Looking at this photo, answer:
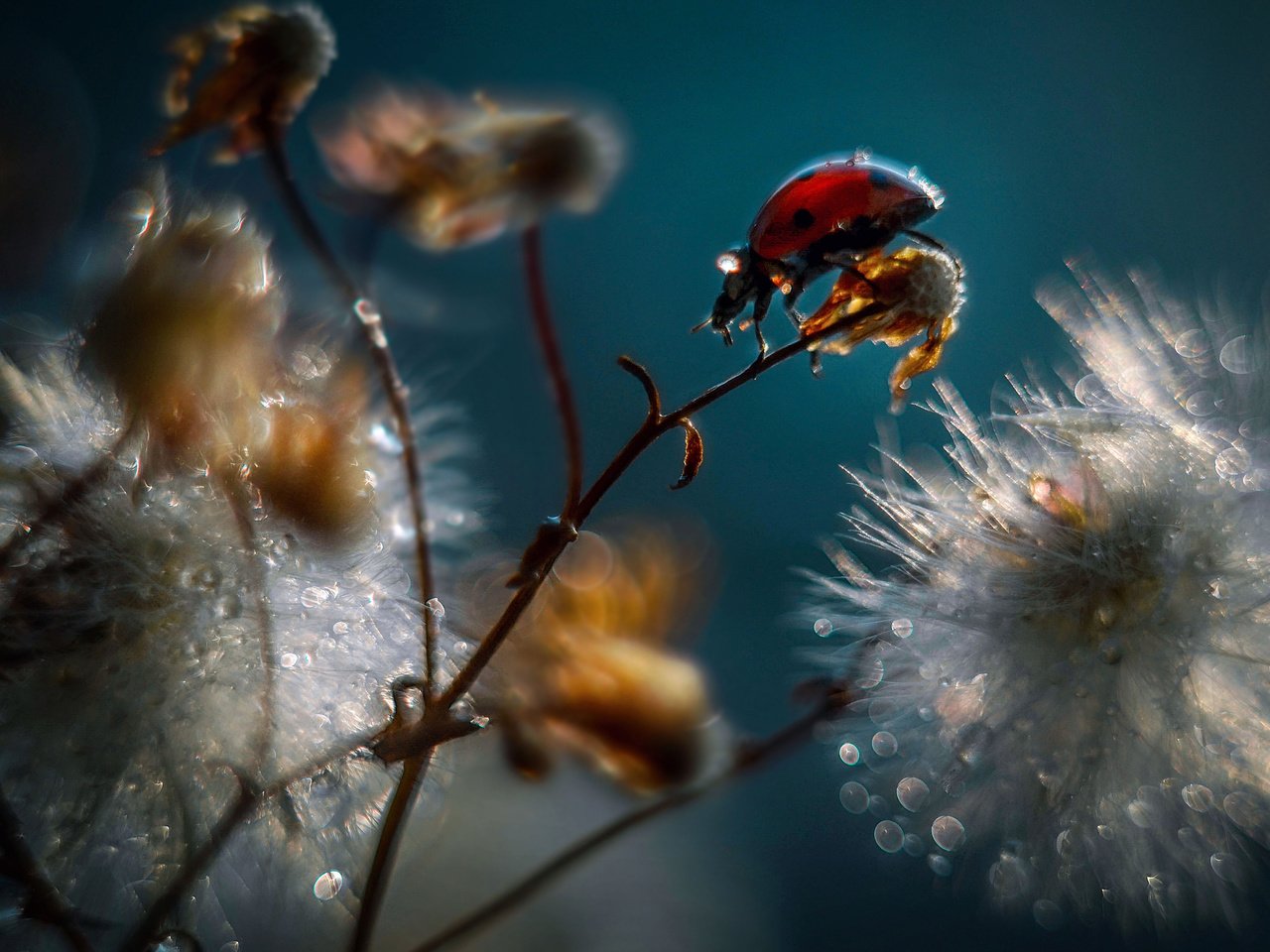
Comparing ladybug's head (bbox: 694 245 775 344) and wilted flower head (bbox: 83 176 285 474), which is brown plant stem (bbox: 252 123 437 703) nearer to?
wilted flower head (bbox: 83 176 285 474)

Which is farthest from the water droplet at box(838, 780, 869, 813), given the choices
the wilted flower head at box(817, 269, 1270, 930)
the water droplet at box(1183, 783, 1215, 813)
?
the water droplet at box(1183, 783, 1215, 813)

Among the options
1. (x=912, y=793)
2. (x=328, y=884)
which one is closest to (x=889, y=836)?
(x=912, y=793)

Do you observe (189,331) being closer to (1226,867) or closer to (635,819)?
(635,819)

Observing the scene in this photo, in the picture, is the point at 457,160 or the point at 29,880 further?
the point at 457,160

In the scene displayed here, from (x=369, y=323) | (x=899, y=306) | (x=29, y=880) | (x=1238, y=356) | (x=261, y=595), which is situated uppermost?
(x=1238, y=356)

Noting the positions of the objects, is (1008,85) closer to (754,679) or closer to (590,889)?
(754,679)

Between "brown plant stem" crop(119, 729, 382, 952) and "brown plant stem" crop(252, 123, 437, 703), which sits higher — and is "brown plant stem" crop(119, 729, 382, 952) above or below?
below
